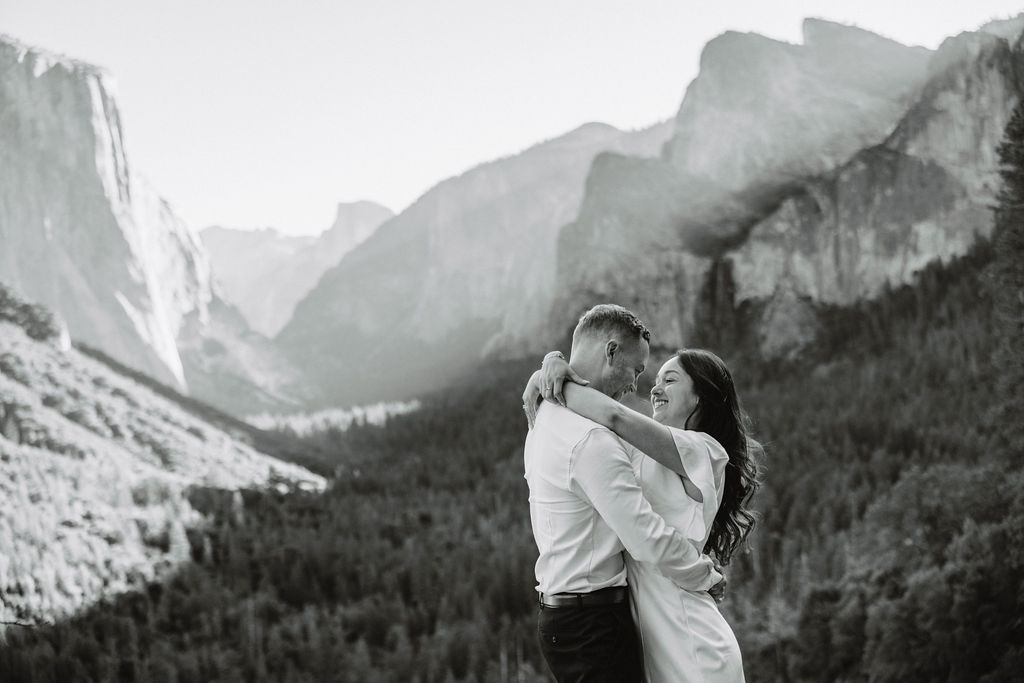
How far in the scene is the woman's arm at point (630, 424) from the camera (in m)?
5.68

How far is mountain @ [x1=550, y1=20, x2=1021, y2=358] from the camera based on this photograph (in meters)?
122

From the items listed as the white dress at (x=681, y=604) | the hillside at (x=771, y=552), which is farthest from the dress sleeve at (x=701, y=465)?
the hillside at (x=771, y=552)

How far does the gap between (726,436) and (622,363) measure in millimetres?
1085

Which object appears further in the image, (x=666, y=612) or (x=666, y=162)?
(x=666, y=162)

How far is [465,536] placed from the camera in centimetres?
8875

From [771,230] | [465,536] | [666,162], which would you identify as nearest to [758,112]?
[666,162]

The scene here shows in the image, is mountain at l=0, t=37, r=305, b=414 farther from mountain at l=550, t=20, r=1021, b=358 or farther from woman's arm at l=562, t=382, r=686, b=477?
woman's arm at l=562, t=382, r=686, b=477

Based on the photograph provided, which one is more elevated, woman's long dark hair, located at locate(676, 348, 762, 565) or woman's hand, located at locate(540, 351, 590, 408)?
woman's hand, located at locate(540, 351, 590, 408)

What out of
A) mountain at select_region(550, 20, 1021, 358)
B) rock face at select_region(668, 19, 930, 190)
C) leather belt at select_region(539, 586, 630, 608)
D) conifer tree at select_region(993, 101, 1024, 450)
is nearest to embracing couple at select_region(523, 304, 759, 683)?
leather belt at select_region(539, 586, 630, 608)

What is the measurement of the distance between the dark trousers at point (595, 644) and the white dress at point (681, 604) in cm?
12

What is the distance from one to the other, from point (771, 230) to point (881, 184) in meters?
14.4

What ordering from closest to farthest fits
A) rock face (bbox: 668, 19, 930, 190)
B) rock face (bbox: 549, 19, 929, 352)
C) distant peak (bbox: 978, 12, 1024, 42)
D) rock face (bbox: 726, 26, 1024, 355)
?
rock face (bbox: 726, 26, 1024, 355) → distant peak (bbox: 978, 12, 1024, 42) → rock face (bbox: 549, 19, 929, 352) → rock face (bbox: 668, 19, 930, 190)

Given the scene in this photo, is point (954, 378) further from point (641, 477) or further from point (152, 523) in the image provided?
point (641, 477)

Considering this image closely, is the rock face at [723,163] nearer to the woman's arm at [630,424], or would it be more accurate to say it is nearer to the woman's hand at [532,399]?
the woman's hand at [532,399]
